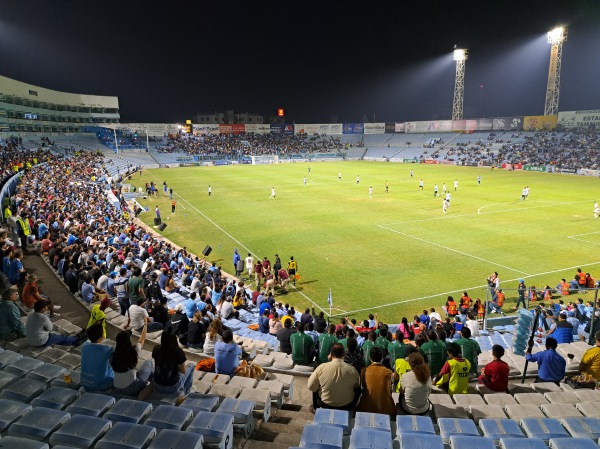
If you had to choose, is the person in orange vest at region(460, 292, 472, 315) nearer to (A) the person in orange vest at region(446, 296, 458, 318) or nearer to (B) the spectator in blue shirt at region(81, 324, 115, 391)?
(A) the person in orange vest at region(446, 296, 458, 318)

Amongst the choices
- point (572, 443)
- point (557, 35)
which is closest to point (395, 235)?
point (572, 443)

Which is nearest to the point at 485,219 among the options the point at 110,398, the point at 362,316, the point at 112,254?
the point at 362,316

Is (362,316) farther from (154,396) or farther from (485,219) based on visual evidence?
(485,219)

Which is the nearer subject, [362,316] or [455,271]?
[362,316]

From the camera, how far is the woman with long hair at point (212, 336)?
8516mm

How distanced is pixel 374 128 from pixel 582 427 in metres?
111

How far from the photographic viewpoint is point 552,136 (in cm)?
7588

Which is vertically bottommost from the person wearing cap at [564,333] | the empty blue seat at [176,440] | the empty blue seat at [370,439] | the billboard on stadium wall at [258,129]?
the person wearing cap at [564,333]

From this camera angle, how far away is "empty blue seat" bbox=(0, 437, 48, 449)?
4188 mm

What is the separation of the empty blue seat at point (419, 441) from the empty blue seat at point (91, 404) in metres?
3.67

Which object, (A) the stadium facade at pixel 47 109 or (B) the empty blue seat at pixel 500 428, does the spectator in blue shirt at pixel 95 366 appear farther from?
(A) the stadium facade at pixel 47 109

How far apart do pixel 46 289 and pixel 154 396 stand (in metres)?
8.52

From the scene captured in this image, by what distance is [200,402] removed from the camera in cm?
566

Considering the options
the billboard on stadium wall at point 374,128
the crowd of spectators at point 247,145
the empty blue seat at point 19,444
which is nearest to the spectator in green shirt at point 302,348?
the empty blue seat at point 19,444
